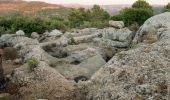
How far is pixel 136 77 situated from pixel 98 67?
668 cm

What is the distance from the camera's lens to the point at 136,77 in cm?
1244

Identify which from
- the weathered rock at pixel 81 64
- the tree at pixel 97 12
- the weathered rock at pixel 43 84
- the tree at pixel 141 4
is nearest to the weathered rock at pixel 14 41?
the weathered rock at pixel 81 64

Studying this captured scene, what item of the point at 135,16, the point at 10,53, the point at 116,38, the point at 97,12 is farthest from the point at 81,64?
the point at 97,12

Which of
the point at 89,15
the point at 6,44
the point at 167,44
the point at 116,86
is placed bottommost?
the point at 89,15

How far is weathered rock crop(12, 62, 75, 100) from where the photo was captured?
1585 cm

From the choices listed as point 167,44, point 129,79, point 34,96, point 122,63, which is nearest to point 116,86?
point 129,79

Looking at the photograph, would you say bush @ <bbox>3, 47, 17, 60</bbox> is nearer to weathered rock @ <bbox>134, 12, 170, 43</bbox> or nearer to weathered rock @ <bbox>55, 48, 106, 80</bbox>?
weathered rock @ <bbox>55, 48, 106, 80</bbox>

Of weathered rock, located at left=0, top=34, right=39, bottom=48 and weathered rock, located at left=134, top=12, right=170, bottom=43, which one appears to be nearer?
weathered rock, located at left=134, top=12, right=170, bottom=43

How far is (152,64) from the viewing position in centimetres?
1269

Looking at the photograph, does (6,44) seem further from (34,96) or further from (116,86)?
(116,86)

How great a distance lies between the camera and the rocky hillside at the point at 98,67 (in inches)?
481

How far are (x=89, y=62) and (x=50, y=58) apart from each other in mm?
Result: 2435

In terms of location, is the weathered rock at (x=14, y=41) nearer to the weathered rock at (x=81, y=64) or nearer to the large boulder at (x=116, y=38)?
the weathered rock at (x=81, y=64)

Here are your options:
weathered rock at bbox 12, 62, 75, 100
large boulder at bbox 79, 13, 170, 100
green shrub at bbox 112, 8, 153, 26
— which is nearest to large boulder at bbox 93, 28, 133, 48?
weathered rock at bbox 12, 62, 75, 100
